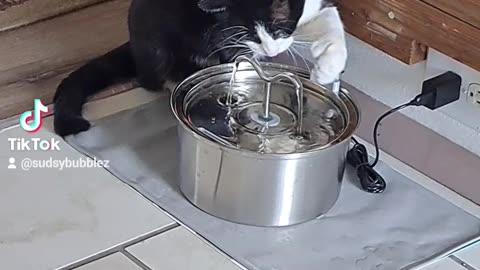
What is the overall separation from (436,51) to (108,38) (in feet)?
2.40

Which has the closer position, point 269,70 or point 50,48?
point 269,70

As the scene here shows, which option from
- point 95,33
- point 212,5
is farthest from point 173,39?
point 95,33

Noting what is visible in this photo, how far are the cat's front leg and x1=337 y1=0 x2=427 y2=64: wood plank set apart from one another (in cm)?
9

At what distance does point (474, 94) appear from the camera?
70.5 inches

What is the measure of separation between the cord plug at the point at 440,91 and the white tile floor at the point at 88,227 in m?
0.14

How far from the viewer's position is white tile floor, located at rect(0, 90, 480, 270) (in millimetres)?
1514

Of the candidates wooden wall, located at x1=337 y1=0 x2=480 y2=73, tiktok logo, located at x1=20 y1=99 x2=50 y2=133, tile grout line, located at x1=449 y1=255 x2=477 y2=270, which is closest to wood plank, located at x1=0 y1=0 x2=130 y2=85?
tiktok logo, located at x1=20 y1=99 x2=50 y2=133

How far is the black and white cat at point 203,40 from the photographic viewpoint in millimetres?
1710

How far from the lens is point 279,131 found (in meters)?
1.63

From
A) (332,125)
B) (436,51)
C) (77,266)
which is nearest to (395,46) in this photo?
(436,51)

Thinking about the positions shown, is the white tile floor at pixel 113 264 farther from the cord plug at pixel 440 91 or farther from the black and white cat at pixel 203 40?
the cord plug at pixel 440 91

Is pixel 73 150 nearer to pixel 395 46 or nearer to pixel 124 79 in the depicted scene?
pixel 124 79

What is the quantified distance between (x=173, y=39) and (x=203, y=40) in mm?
63

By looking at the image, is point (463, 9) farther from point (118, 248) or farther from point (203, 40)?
point (118, 248)
